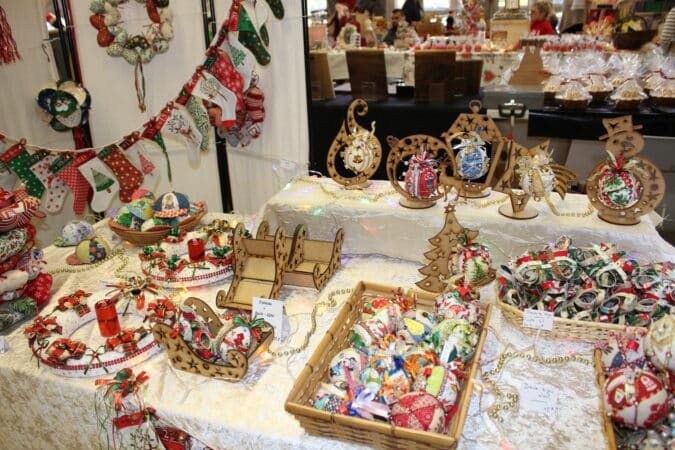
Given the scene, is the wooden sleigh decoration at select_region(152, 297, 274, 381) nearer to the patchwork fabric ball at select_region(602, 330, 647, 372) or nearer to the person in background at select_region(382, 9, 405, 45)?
the patchwork fabric ball at select_region(602, 330, 647, 372)

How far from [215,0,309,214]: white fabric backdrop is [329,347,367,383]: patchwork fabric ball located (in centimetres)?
132

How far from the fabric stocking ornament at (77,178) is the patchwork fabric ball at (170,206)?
0.94ft

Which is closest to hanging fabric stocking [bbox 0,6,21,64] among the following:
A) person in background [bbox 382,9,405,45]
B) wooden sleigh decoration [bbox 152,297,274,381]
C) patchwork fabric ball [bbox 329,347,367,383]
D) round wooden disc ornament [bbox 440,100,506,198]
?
wooden sleigh decoration [bbox 152,297,274,381]

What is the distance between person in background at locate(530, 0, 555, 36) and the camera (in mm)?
4457

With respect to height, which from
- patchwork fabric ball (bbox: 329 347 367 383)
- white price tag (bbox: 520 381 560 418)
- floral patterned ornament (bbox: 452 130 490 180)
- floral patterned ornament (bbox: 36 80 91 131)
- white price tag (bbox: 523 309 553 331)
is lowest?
white price tag (bbox: 520 381 560 418)

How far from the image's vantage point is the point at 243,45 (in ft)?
6.64

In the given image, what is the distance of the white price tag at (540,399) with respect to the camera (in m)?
1.20

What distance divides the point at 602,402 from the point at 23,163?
2.00 metres

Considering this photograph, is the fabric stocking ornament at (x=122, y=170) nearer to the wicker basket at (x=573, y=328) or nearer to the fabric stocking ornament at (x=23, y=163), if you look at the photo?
the fabric stocking ornament at (x=23, y=163)

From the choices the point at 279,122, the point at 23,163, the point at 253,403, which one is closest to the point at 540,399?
the point at 253,403

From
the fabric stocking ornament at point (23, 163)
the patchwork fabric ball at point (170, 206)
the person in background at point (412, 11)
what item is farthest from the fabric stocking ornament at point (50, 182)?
the person in background at point (412, 11)

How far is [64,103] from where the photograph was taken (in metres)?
2.44

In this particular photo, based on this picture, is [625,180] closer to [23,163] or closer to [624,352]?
[624,352]

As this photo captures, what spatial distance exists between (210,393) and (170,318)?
11.3 inches
